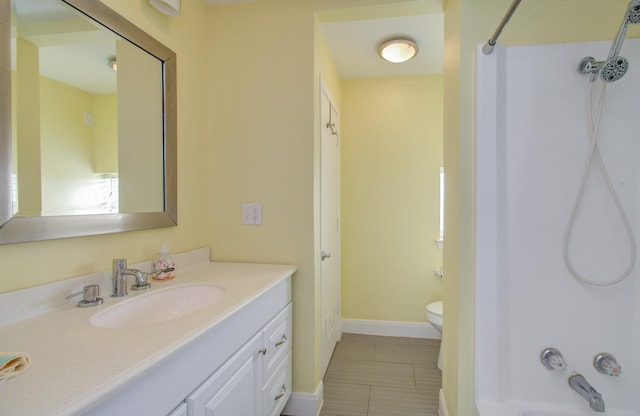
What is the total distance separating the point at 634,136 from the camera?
4.38 feet

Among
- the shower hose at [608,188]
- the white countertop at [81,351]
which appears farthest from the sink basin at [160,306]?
the shower hose at [608,188]

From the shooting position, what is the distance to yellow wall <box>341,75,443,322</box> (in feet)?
9.26

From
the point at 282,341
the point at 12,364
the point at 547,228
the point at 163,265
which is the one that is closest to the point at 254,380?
the point at 282,341

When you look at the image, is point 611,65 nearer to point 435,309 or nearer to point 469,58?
point 469,58

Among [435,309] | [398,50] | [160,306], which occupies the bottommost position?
[435,309]

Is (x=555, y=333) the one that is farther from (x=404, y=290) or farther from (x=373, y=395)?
(x=404, y=290)

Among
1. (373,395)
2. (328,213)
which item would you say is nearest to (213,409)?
(373,395)

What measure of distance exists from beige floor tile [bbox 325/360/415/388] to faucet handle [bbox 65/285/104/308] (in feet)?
5.42

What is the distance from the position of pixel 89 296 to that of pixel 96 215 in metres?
0.30

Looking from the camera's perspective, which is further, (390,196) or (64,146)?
(390,196)

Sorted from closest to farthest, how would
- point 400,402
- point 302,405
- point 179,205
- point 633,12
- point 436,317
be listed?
1. point 633,12
2. point 179,205
3. point 302,405
4. point 400,402
5. point 436,317

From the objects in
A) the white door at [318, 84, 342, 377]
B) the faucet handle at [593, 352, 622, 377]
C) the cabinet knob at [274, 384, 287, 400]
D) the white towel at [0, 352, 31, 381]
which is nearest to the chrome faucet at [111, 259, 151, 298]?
the white towel at [0, 352, 31, 381]

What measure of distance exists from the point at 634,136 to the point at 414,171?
159 cm

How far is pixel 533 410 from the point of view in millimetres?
1331
